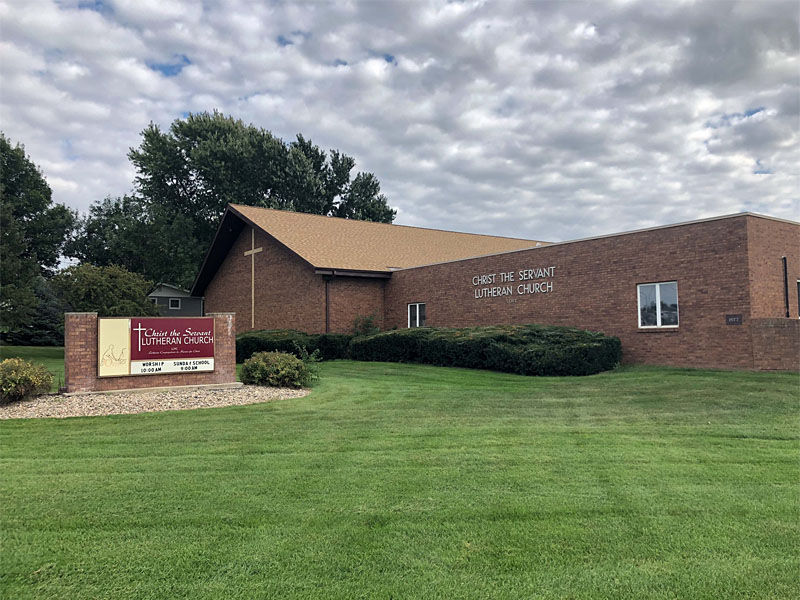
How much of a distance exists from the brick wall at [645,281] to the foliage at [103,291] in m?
14.1

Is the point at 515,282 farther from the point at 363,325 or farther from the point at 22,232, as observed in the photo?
the point at 22,232

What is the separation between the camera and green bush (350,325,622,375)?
14406mm

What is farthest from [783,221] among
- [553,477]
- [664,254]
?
[553,477]

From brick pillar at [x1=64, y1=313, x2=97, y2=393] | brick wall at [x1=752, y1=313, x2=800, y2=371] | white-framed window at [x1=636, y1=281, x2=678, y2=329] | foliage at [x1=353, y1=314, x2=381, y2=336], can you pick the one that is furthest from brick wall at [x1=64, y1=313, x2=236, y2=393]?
brick wall at [x1=752, y1=313, x2=800, y2=371]

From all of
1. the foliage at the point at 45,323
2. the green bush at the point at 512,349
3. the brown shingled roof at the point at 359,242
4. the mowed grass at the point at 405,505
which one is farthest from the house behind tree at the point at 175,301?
the mowed grass at the point at 405,505

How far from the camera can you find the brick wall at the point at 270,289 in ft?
76.1

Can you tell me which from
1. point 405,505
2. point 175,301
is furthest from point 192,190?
point 405,505

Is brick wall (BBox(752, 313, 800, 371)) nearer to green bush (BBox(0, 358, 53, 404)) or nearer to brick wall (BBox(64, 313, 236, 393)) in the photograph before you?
brick wall (BBox(64, 313, 236, 393))

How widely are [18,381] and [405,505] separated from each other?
7938 mm

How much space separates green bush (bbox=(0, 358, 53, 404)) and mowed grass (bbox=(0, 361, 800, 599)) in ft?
5.84

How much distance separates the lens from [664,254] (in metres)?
15.2

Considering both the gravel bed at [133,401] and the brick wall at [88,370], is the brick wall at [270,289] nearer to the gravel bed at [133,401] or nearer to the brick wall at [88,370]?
the brick wall at [88,370]

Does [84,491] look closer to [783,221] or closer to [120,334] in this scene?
[120,334]

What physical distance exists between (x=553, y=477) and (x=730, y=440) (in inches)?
117
